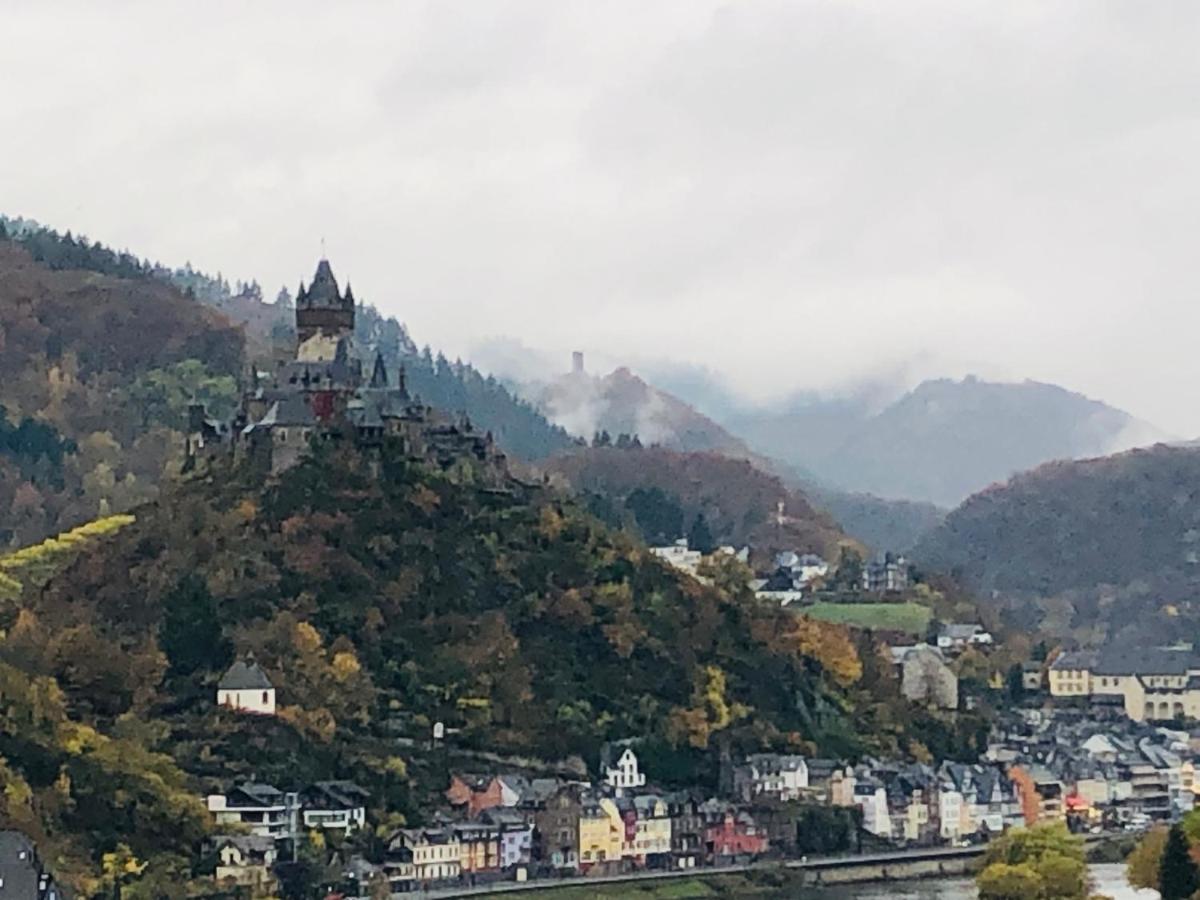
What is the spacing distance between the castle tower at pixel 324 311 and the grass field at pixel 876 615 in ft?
76.5

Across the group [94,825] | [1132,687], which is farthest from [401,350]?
[94,825]

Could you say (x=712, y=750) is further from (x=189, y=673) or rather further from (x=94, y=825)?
(x=94, y=825)

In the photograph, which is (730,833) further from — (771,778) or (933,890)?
(933,890)

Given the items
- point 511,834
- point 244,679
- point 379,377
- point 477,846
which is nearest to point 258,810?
point 244,679

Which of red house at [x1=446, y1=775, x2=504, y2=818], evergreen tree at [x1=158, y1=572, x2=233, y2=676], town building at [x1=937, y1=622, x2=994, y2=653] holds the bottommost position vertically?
red house at [x1=446, y1=775, x2=504, y2=818]

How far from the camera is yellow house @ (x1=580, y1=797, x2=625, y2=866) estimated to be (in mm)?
70875

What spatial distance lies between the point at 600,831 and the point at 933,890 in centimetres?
804

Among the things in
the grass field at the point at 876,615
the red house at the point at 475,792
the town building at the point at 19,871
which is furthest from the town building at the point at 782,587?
the town building at the point at 19,871

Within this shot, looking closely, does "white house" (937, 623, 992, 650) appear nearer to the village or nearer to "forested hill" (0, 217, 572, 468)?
the village

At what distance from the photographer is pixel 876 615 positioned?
363ft

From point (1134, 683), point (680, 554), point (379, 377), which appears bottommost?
point (1134, 683)

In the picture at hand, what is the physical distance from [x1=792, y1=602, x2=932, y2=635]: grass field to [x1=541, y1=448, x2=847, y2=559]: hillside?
15084 mm

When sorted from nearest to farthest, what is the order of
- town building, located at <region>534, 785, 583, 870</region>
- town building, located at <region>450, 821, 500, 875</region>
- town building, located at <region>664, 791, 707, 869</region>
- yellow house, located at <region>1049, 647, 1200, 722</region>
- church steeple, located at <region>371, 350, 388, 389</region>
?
town building, located at <region>450, 821, 500, 875</region> → town building, located at <region>534, 785, 583, 870</region> → town building, located at <region>664, 791, 707, 869</region> → church steeple, located at <region>371, 350, 388, 389</region> → yellow house, located at <region>1049, 647, 1200, 722</region>

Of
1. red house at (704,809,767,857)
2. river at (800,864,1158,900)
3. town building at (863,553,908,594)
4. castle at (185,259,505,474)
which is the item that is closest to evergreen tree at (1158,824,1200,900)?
river at (800,864,1158,900)
